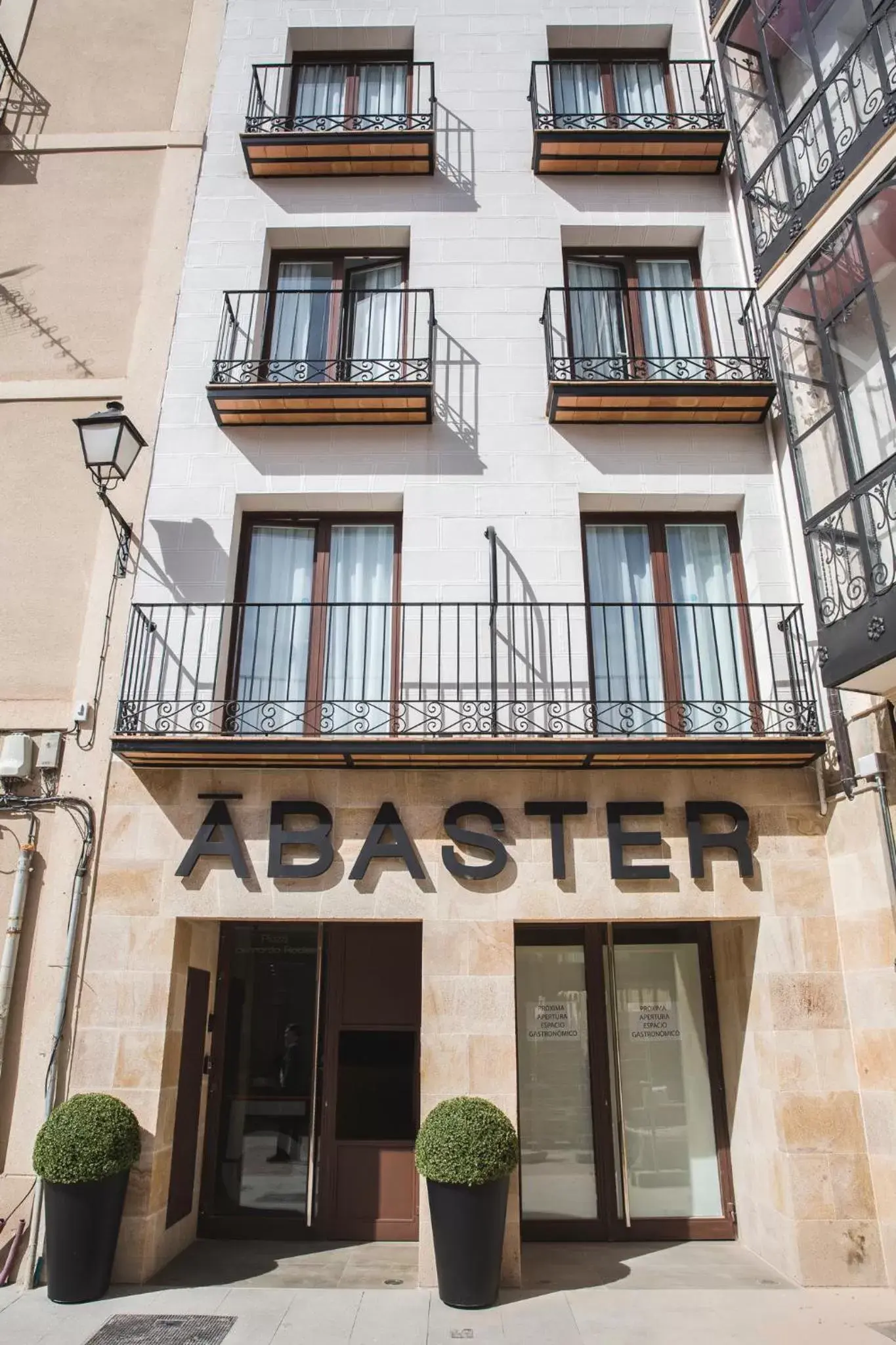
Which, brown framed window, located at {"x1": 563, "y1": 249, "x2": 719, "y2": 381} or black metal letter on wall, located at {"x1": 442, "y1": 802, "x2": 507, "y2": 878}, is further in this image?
brown framed window, located at {"x1": 563, "y1": 249, "x2": 719, "y2": 381}

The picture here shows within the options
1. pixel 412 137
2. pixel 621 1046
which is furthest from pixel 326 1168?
pixel 412 137

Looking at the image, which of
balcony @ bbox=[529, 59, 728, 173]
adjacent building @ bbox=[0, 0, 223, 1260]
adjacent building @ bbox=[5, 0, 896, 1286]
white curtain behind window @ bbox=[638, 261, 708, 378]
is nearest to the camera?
adjacent building @ bbox=[5, 0, 896, 1286]

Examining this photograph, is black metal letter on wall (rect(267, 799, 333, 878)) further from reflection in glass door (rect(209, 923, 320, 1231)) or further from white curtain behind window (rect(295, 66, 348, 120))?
white curtain behind window (rect(295, 66, 348, 120))

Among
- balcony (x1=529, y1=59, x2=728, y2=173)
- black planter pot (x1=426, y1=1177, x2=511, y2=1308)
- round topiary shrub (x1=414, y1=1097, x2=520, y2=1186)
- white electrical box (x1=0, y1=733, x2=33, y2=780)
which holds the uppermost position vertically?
balcony (x1=529, y1=59, x2=728, y2=173)

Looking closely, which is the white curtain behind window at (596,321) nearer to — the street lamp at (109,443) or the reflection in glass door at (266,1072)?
the street lamp at (109,443)

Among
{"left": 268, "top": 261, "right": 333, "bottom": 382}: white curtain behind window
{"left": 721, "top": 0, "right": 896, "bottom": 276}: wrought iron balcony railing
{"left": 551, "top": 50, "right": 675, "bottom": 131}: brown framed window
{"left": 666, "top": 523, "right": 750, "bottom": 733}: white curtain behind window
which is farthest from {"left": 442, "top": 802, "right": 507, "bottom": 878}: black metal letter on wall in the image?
{"left": 551, "top": 50, "right": 675, "bottom": 131}: brown framed window

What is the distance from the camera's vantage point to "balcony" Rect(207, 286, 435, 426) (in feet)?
28.2

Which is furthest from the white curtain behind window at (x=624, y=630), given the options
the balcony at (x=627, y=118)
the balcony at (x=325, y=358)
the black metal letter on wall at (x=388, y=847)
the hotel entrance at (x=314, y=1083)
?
the balcony at (x=627, y=118)

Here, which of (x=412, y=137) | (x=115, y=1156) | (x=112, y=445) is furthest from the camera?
(x=412, y=137)

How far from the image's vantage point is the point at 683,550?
8.78 meters

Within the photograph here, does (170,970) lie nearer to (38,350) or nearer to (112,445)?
(112,445)

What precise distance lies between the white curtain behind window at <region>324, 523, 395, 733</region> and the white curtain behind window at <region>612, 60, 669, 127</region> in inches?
245

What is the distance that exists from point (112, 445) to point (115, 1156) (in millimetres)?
5769

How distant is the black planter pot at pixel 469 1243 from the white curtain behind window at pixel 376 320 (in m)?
7.47
